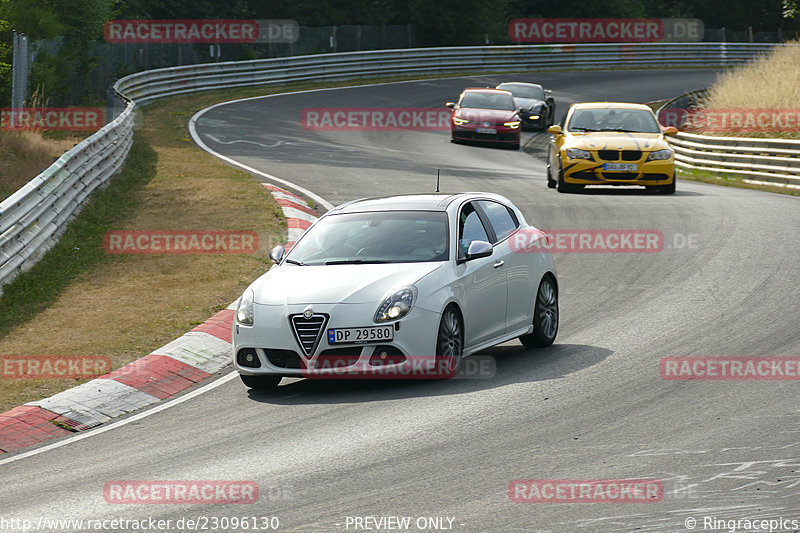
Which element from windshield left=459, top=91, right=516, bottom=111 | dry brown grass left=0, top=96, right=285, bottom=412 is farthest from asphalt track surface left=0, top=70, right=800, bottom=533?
windshield left=459, top=91, right=516, bottom=111

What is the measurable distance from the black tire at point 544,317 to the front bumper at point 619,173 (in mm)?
11092

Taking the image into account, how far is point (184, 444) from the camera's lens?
8352 mm

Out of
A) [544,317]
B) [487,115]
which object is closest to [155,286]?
[544,317]

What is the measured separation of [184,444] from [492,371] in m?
2.96

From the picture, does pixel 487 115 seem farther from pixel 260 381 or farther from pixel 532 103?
pixel 260 381

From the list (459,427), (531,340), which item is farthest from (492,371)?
(459,427)

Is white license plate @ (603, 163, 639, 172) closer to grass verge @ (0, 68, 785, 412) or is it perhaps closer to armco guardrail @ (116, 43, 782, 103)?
grass verge @ (0, 68, 785, 412)

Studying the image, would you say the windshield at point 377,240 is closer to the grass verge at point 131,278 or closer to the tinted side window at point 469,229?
the tinted side window at point 469,229

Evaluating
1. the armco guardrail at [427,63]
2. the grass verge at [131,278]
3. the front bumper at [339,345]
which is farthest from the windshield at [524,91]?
the front bumper at [339,345]

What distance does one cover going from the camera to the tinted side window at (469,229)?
10547 millimetres

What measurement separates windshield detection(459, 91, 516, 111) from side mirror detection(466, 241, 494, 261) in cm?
2501

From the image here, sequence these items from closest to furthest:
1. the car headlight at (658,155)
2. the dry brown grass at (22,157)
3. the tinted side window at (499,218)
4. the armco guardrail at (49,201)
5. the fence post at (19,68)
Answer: the tinted side window at (499,218), the armco guardrail at (49,201), the dry brown grass at (22,157), the fence post at (19,68), the car headlight at (658,155)

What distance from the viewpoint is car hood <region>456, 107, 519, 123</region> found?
34375 millimetres

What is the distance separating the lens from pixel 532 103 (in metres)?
39.7
